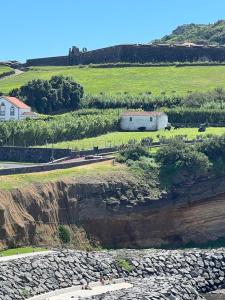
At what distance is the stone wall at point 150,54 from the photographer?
145 metres

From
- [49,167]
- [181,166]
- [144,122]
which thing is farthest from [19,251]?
[144,122]

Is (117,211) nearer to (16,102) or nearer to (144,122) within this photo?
(144,122)

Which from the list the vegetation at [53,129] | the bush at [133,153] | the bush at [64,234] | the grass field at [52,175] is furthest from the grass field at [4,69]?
the bush at [64,234]

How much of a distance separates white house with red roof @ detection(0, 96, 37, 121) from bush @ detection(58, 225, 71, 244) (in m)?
38.4

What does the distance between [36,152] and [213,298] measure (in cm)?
3212

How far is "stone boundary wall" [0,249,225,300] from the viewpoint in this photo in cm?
5938

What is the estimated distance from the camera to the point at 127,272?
66375 mm

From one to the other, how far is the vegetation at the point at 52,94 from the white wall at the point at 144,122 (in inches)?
560

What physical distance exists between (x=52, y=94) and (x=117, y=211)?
42171mm

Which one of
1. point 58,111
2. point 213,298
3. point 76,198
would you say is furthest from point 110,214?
point 58,111

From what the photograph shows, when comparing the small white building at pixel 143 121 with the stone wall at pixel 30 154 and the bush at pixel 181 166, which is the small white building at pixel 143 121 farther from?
the bush at pixel 181 166

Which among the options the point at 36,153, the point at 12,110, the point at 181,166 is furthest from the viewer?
the point at 12,110

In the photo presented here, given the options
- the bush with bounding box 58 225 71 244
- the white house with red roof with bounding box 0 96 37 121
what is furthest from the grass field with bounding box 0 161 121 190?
the white house with red roof with bounding box 0 96 37 121

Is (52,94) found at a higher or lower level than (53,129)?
higher
